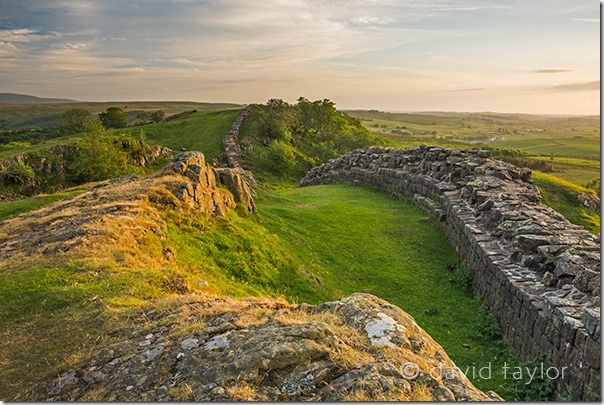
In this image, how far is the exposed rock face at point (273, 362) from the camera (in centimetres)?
634

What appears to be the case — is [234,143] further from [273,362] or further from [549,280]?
[273,362]

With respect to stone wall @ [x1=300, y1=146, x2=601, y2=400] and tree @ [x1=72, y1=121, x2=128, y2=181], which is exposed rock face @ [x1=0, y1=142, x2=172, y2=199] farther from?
stone wall @ [x1=300, y1=146, x2=601, y2=400]

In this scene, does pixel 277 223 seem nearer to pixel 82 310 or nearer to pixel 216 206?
pixel 216 206

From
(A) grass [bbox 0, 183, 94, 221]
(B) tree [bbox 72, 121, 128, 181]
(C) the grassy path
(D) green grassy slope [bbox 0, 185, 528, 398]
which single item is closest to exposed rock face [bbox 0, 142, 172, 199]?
(B) tree [bbox 72, 121, 128, 181]

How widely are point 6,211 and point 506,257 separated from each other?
18.7 meters

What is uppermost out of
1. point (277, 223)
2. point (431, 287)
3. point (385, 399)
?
point (385, 399)

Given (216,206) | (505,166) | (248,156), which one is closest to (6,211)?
(216,206)

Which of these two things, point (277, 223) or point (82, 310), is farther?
point (277, 223)

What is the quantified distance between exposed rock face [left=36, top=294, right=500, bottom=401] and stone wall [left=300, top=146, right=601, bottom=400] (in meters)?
3.26

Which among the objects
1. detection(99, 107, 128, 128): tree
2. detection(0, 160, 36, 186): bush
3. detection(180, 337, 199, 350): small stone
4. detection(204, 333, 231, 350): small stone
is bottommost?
detection(0, 160, 36, 186): bush

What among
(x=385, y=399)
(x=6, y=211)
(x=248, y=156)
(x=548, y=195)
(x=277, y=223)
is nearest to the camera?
(x=385, y=399)

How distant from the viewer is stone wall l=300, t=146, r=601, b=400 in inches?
368

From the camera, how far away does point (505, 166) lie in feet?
92.4

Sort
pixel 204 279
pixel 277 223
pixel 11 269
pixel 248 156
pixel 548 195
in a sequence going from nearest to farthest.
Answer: pixel 11 269 < pixel 204 279 < pixel 277 223 < pixel 548 195 < pixel 248 156
